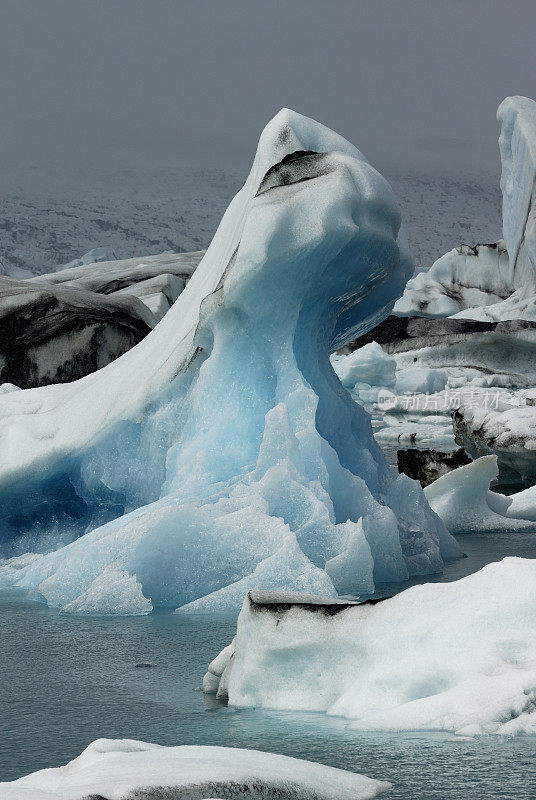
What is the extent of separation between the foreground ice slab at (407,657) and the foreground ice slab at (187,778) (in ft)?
1.30

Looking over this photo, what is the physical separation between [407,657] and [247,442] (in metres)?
2.69

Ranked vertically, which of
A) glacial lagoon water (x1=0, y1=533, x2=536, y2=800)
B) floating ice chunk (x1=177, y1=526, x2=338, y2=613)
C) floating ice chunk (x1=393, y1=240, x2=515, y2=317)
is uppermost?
glacial lagoon water (x1=0, y1=533, x2=536, y2=800)

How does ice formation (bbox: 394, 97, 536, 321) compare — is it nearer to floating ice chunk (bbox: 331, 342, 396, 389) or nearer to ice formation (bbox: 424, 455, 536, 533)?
floating ice chunk (bbox: 331, 342, 396, 389)

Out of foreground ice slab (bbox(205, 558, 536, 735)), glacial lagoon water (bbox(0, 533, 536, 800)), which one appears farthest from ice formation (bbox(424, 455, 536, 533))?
foreground ice slab (bbox(205, 558, 536, 735))

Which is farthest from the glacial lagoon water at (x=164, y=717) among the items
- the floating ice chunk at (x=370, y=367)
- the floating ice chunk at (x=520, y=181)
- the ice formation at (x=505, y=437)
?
the floating ice chunk at (x=520, y=181)

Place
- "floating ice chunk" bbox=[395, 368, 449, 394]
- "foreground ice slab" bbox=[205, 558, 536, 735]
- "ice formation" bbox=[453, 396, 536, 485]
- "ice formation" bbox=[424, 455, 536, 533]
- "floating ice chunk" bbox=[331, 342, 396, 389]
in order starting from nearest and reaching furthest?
"foreground ice slab" bbox=[205, 558, 536, 735] < "ice formation" bbox=[424, 455, 536, 533] < "ice formation" bbox=[453, 396, 536, 485] < "floating ice chunk" bbox=[331, 342, 396, 389] < "floating ice chunk" bbox=[395, 368, 449, 394]

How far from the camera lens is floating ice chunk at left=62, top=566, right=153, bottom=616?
4.50 meters

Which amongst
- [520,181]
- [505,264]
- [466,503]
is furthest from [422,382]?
[466,503]

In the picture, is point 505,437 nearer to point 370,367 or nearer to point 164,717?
point 164,717

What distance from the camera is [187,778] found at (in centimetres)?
193

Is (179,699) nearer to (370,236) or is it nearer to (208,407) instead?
(208,407)

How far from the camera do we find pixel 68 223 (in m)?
60.3

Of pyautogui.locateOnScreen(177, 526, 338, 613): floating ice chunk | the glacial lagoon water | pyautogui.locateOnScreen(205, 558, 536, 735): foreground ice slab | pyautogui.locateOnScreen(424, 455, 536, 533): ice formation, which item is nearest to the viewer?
the glacial lagoon water

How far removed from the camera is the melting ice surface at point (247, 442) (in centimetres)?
468
